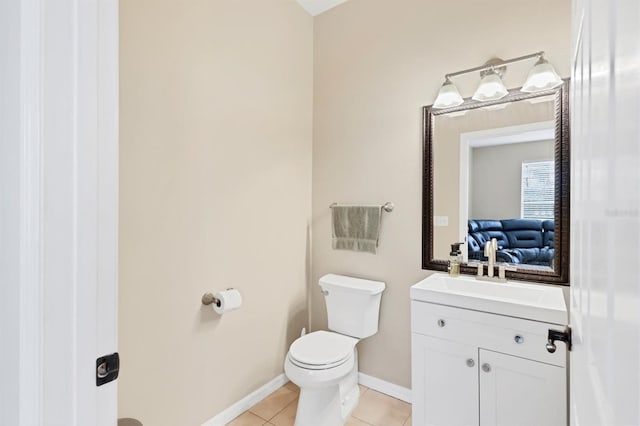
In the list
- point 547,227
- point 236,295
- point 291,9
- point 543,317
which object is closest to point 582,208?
point 543,317

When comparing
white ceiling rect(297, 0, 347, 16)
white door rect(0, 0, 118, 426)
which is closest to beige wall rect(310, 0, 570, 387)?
white ceiling rect(297, 0, 347, 16)

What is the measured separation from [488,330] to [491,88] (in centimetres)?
127

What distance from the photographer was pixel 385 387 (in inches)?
84.3

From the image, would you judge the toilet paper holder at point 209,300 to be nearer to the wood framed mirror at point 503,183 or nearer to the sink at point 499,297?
the sink at point 499,297

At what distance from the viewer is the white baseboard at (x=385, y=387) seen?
2.06 m

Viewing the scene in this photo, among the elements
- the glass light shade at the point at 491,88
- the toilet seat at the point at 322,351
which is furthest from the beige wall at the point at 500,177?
the toilet seat at the point at 322,351

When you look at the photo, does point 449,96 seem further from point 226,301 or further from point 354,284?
point 226,301

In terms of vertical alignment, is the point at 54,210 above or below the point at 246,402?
above

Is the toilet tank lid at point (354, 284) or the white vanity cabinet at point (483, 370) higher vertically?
the toilet tank lid at point (354, 284)

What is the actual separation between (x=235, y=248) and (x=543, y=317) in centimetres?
158

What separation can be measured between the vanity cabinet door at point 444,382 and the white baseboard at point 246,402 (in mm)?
975

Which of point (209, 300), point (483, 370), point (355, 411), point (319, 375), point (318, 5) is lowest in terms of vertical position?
point (355, 411)

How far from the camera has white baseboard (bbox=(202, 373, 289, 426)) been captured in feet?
5.91

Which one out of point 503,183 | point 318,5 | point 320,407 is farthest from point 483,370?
point 318,5
